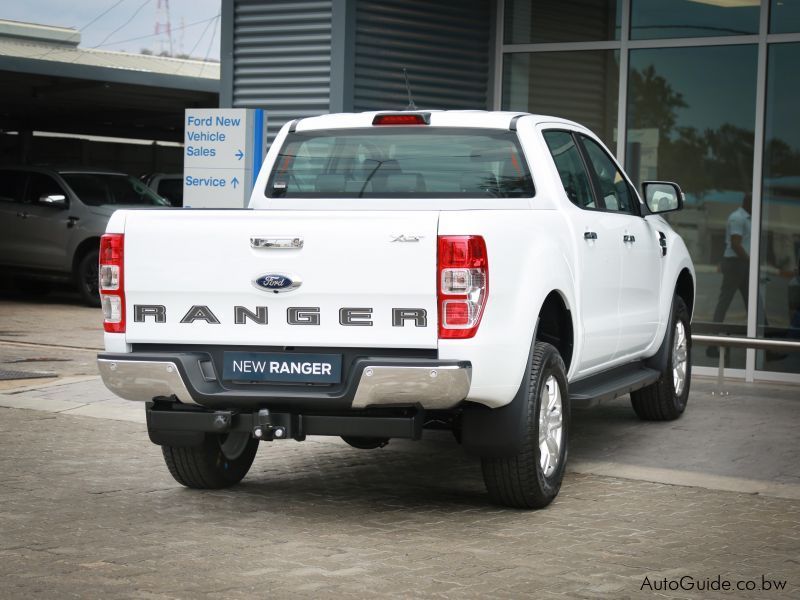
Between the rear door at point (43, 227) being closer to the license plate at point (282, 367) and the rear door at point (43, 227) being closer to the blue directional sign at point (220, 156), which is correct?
the blue directional sign at point (220, 156)

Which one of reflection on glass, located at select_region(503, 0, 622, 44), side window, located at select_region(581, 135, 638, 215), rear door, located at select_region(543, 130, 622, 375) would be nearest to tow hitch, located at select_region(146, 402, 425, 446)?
rear door, located at select_region(543, 130, 622, 375)

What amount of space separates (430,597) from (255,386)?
1.55m

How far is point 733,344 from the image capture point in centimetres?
1115

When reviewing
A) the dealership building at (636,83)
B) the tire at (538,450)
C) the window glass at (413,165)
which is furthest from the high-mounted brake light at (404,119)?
the dealership building at (636,83)

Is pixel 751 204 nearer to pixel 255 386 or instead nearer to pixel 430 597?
pixel 255 386

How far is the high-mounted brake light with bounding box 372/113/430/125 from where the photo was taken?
7164 mm

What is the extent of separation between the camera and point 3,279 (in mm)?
21047

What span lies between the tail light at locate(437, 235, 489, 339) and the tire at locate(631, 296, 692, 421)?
3.65 metres

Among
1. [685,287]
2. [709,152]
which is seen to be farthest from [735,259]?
[685,287]

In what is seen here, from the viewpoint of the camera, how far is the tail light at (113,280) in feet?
20.0

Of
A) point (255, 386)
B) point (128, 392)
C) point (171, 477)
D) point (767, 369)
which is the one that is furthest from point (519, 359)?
point (767, 369)

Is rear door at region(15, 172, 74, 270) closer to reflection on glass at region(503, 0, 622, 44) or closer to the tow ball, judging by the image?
reflection on glass at region(503, 0, 622, 44)

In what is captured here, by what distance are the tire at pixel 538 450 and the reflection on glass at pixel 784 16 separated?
254 inches

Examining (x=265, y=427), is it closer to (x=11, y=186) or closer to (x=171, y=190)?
(x=11, y=186)
